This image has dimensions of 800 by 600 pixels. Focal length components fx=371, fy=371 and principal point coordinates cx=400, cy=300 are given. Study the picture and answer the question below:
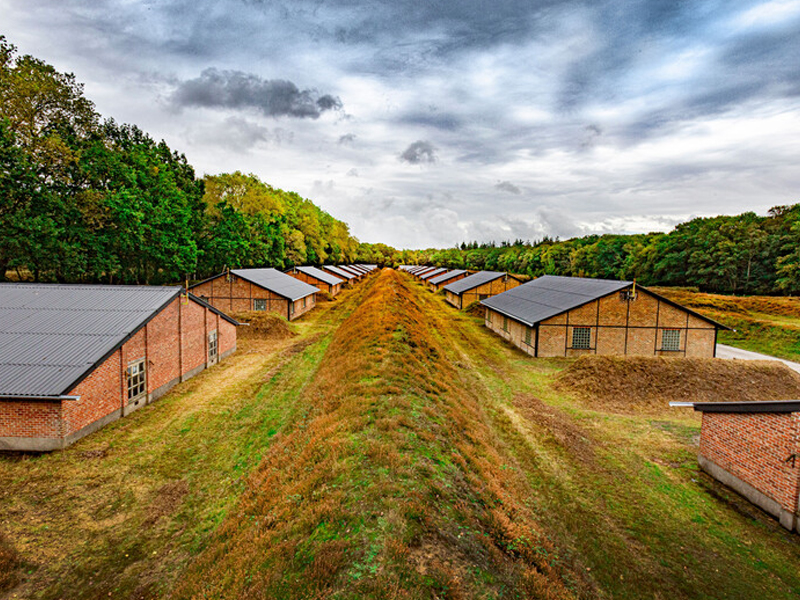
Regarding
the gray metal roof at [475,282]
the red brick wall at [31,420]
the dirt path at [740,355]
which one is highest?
the gray metal roof at [475,282]

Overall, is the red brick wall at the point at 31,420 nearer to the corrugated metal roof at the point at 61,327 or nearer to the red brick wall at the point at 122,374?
the red brick wall at the point at 122,374

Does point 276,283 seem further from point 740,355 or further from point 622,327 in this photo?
point 740,355

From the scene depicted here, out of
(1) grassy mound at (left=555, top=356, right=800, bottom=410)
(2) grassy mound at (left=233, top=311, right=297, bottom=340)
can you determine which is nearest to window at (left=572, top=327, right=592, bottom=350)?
(1) grassy mound at (left=555, top=356, right=800, bottom=410)

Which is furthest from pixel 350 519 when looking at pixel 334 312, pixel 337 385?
pixel 334 312

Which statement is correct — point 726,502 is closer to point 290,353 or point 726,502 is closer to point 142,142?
point 290,353

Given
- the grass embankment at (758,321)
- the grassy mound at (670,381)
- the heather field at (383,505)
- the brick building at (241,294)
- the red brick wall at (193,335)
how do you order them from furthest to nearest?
the brick building at (241,294) → the grass embankment at (758,321) → the red brick wall at (193,335) → the grassy mound at (670,381) → the heather field at (383,505)

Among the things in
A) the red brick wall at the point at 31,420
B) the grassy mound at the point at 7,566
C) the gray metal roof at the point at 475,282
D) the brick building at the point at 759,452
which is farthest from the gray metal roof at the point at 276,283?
the brick building at the point at 759,452

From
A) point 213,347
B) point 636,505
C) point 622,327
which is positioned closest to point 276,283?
point 213,347
